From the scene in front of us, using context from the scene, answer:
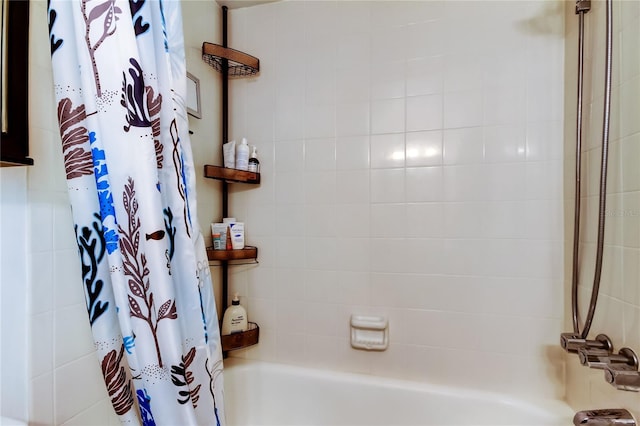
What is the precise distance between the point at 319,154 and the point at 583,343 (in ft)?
3.78

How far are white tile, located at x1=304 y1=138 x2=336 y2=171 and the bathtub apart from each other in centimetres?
91

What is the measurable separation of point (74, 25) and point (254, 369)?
1386 millimetres

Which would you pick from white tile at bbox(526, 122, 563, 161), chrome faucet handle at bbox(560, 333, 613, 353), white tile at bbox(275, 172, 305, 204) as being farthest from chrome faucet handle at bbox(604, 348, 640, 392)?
white tile at bbox(275, 172, 305, 204)

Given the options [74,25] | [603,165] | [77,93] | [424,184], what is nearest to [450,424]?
[424,184]

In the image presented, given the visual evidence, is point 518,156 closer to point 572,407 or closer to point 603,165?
point 603,165

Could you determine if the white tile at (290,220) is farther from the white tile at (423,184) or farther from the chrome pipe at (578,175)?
the chrome pipe at (578,175)

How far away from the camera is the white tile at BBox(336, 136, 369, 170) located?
146cm

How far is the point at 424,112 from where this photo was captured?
139 cm

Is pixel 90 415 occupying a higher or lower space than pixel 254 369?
higher

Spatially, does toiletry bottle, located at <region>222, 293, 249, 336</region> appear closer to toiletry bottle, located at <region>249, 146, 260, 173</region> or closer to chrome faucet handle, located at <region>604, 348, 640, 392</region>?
toiletry bottle, located at <region>249, 146, 260, 173</region>

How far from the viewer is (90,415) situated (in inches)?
37.2

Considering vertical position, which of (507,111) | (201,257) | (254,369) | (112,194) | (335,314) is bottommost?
(254,369)

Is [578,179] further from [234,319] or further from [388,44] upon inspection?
[234,319]

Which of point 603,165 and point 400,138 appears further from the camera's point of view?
point 400,138
